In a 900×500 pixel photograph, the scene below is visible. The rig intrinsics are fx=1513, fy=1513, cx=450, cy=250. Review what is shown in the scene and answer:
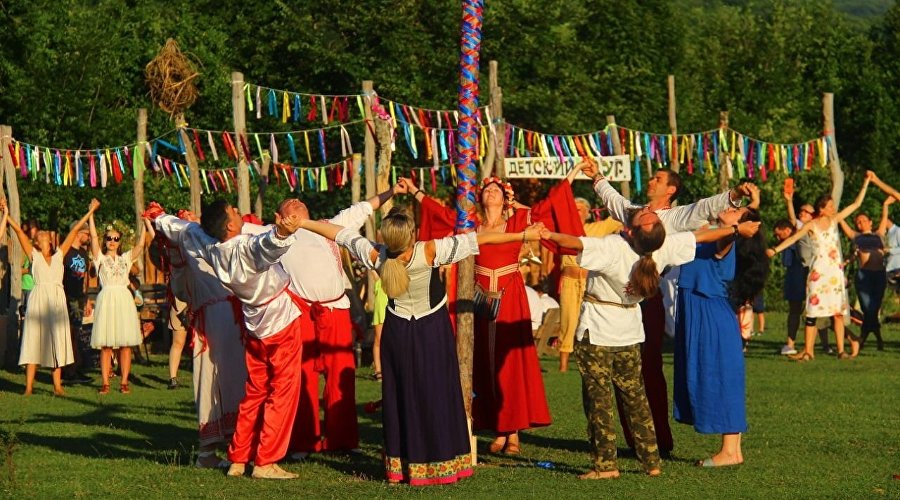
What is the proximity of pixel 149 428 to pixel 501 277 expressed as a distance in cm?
362

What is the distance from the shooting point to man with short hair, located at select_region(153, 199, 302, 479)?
9.40 m

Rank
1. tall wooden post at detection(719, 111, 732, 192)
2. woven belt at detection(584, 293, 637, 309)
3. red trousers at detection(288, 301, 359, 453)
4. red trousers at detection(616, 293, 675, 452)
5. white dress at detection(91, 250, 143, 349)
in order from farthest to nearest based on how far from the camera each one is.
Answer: tall wooden post at detection(719, 111, 732, 192) < white dress at detection(91, 250, 143, 349) < red trousers at detection(288, 301, 359, 453) < red trousers at detection(616, 293, 675, 452) < woven belt at detection(584, 293, 637, 309)

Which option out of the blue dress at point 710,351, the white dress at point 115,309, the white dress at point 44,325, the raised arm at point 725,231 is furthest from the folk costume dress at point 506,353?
the white dress at point 44,325

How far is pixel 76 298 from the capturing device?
60.6ft

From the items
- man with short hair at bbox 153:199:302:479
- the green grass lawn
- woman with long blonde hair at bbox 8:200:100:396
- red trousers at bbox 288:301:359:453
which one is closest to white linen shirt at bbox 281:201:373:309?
red trousers at bbox 288:301:359:453

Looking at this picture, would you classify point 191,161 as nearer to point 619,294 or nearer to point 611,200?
point 611,200

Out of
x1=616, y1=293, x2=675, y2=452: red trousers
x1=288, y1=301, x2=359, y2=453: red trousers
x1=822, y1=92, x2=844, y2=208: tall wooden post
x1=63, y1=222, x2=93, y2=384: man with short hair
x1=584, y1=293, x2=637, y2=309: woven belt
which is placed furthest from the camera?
x1=822, y1=92, x2=844, y2=208: tall wooden post

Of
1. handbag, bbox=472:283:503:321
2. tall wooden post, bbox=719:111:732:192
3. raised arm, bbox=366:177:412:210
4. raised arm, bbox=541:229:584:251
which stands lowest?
handbag, bbox=472:283:503:321

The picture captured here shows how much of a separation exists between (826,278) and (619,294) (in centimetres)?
1000

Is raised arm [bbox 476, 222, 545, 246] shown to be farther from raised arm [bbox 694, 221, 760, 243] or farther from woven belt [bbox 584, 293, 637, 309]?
raised arm [bbox 694, 221, 760, 243]

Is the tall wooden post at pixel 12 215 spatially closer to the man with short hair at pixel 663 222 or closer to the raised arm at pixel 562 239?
the man with short hair at pixel 663 222

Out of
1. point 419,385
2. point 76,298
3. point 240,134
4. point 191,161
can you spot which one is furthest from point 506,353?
point 191,161

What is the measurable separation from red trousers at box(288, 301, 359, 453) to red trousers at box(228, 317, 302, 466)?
0.95 m

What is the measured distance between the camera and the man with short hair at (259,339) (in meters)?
9.40
